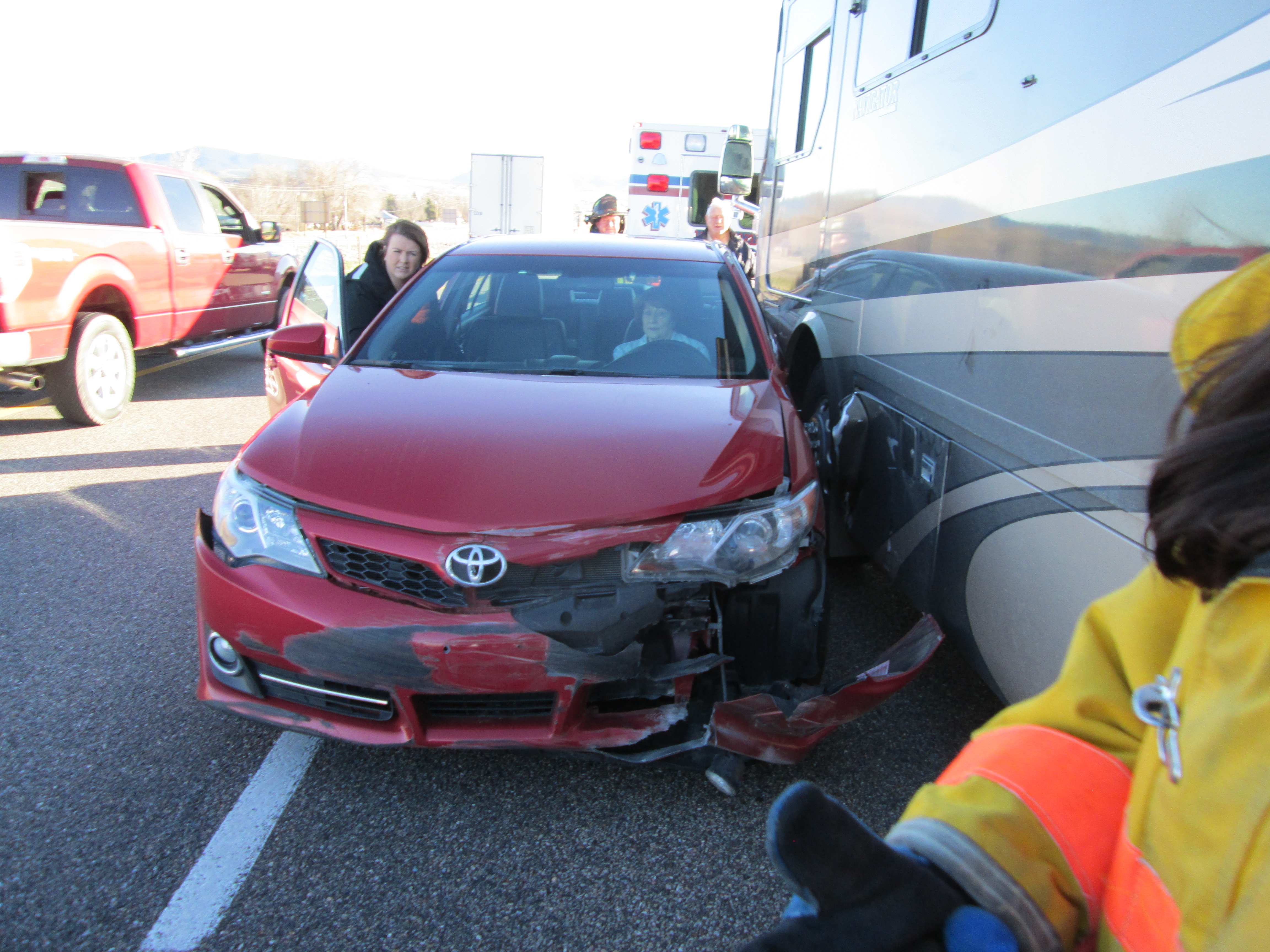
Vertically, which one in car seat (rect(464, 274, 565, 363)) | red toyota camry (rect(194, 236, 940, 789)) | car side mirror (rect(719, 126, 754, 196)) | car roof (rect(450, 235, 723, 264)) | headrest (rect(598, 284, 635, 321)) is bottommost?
red toyota camry (rect(194, 236, 940, 789))

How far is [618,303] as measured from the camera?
3770mm

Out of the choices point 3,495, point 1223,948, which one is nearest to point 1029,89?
point 1223,948

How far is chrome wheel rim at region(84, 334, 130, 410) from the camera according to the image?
6.79 m

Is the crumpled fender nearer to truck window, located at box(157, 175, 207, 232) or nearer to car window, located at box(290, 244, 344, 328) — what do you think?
car window, located at box(290, 244, 344, 328)

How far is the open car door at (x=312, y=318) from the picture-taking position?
4.08 meters

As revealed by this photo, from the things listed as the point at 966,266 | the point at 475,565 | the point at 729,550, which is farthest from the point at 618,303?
the point at 475,565

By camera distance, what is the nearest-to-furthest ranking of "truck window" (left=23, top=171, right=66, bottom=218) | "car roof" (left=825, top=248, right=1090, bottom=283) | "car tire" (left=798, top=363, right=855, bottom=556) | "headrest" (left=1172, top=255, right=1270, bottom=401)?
"headrest" (left=1172, top=255, right=1270, bottom=401), "car roof" (left=825, top=248, right=1090, bottom=283), "car tire" (left=798, top=363, right=855, bottom=556), "truck window" (left=23, top=171, right=66, bottom=218)

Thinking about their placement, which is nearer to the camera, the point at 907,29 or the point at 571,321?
the point at 907,29

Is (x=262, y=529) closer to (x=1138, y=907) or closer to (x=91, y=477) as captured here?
(x=1138, y=907)

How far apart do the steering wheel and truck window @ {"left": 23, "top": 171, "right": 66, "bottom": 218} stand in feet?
21.2

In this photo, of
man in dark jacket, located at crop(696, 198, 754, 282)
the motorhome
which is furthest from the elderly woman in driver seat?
A: man in dark jacket, located at crop(696, 198, 754, 282)

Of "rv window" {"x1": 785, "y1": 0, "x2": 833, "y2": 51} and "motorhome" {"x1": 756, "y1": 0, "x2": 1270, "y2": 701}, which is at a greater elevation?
"rv window" {"x1": 785, "y1": 0, "x2": 833, "y2": 51}

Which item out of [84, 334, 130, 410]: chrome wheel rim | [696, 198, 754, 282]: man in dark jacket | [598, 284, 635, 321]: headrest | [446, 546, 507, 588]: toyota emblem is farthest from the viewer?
[696, 198, 754, 282]: man in dark jacket

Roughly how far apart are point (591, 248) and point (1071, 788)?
3581mm
